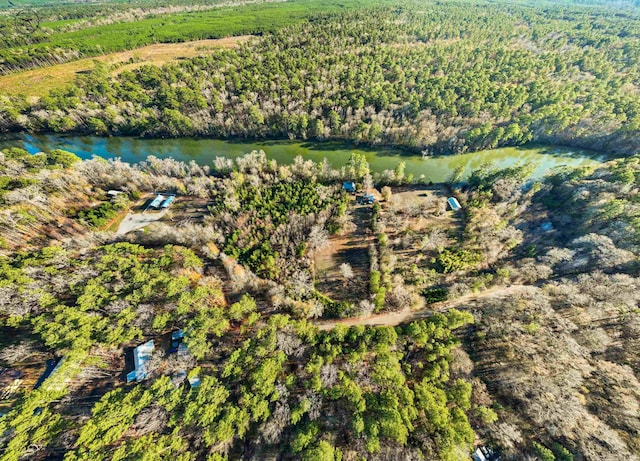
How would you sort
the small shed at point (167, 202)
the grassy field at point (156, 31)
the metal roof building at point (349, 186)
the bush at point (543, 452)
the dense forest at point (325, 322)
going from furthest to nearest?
1. the grassy field at point (156, 31)
2. the metal roof building at point (349, 186)
3. the small shed at point (167, 202)
4. the dense forest at point (325, 322)
5. the bush at point (543, 452)

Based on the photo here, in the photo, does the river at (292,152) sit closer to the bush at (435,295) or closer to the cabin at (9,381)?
the bush at (435,295)

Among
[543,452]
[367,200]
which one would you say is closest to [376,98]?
[367,200]

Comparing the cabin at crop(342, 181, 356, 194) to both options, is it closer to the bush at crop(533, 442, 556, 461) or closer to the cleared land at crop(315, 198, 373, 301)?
the cleared land at crop(315, 198, 373, 301)

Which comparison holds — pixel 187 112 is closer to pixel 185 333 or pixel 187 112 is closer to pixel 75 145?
pixel 75 145

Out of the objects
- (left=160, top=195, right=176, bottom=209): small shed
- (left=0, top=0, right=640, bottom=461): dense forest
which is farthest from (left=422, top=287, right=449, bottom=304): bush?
(left=160, top=195, right=176, bottom=209): small shed

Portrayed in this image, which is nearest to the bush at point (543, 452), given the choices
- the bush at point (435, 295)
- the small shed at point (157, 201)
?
the bush at point (435, 295)

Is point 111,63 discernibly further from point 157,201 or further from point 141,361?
point 141,361
